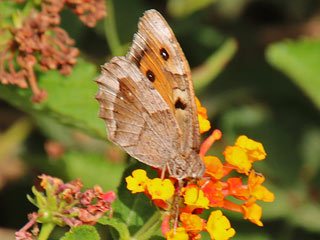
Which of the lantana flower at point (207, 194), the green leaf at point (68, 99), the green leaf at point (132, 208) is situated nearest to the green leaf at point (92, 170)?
the green leaf at point (68, 99)

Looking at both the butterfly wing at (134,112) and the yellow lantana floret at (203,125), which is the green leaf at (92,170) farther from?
the yellow lantana floret at (203,125)

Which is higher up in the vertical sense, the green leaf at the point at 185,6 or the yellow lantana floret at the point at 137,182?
the green leaf at the point at 185,6

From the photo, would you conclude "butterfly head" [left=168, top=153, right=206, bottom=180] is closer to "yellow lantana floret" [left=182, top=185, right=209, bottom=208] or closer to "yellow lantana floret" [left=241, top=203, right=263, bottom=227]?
"yellow lantana floret" [left=182, top=185, right=209, bottom=208]

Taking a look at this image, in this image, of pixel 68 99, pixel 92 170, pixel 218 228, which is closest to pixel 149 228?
pixel 218 228

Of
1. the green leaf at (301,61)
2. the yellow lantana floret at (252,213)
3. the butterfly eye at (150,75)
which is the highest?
the green leaf at (301,61)

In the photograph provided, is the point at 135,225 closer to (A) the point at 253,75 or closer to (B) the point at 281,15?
(A) the point at 253,75
